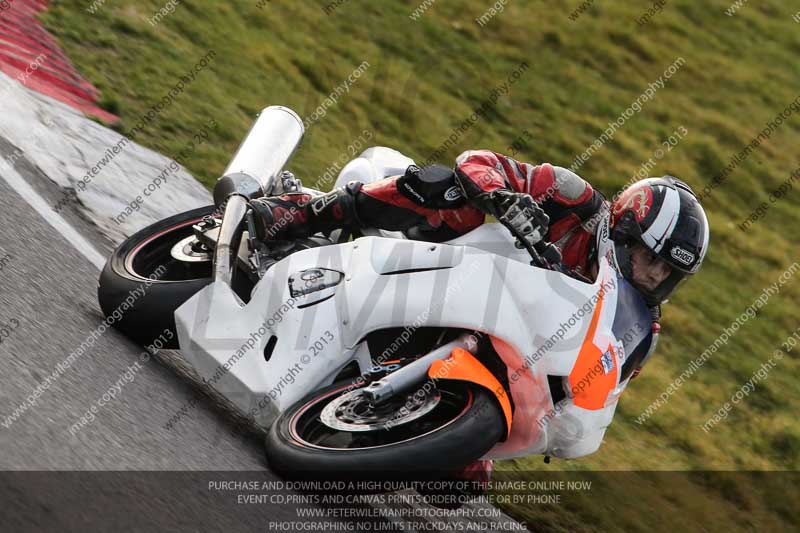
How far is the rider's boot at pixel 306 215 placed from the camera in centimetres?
527

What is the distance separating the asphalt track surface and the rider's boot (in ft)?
2.65

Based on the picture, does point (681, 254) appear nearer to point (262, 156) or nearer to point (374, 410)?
point (374, 410)

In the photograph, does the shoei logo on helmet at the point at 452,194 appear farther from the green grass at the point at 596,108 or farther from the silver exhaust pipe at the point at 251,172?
the green grass at the point at 596,108

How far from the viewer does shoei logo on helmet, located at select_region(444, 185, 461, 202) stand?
4820mm

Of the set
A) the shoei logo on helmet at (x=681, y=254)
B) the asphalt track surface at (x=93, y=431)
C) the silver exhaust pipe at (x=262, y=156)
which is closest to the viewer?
the asphalt track surface at (x=93, y=431)

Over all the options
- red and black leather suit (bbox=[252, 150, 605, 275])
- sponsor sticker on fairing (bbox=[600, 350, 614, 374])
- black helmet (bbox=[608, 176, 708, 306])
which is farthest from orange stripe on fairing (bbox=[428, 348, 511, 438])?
black helmet (bbox=[608, 176, 708, 306])

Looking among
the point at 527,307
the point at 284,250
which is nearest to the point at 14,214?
the point at 284,250

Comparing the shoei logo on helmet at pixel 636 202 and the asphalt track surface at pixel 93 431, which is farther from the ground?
the shoei logo on helmet at pixel 636 202

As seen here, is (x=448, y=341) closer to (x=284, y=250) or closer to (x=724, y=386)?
(x=284, y=250)

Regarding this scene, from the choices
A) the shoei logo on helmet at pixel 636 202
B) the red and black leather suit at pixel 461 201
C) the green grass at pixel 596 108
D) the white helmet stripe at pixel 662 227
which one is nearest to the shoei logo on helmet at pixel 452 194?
the red and black leather suit at pixel 461 201

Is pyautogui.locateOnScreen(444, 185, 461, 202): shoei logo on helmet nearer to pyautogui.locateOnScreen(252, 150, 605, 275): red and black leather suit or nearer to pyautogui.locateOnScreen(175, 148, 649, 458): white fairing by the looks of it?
pyautogui.locateOnScreen(252, 150, 605, 275): red and black leather suit

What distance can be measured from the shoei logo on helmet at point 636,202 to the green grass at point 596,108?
173cm

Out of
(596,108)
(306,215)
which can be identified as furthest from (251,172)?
(596,108)

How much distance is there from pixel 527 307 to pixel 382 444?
78 centimetres
